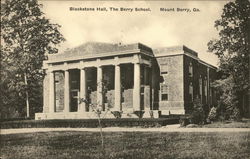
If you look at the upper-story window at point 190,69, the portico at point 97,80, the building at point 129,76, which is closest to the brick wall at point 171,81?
the building at point 129,76

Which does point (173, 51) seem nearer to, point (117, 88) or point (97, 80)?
point (117, 88)

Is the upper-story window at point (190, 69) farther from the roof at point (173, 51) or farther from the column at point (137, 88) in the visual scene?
the column at point (137, 88)

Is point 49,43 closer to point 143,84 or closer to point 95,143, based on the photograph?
point 143,84

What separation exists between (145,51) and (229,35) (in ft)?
29.2

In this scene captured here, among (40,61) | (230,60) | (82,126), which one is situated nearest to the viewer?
(82,126)

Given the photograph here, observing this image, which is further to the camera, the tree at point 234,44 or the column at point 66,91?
the column at point 66,91

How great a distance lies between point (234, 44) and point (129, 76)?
11.3 meters

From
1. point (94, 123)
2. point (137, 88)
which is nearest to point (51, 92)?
point (137, 88)

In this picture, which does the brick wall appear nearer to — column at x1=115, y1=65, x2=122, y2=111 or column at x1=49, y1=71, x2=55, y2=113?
column at x1=115, y1=65, x2=122, y2=111

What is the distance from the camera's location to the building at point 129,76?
28.3m

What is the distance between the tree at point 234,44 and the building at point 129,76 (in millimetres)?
5203

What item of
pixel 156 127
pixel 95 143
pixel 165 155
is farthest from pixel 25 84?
pixel 165 155

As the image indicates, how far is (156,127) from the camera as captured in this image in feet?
64.4

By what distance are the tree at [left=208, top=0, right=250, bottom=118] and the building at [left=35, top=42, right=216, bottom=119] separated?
5203 millimetres
